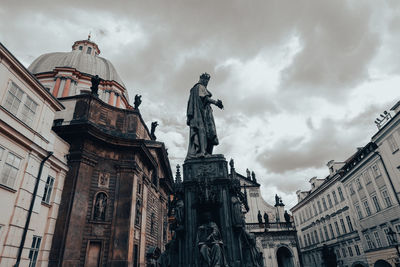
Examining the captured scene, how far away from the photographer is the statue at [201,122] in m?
8.86

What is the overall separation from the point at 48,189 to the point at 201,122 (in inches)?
583

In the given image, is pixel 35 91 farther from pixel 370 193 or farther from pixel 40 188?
pixel 370 193

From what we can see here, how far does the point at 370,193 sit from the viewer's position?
3148 cm

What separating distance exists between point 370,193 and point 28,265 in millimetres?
36737

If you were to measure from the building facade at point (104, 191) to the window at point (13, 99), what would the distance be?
5.66m

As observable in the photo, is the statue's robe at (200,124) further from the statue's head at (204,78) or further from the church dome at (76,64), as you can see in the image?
the church dome at (76,64)

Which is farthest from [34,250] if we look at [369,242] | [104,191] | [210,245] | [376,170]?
[369,242]

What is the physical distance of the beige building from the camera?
1388 centimetres

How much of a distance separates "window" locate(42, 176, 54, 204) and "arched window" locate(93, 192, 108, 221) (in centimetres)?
363

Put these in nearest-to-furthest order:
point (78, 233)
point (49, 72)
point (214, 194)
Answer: point (214, 194)
point (78, 233)
point (49, 72)

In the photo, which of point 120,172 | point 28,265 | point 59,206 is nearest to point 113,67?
point 120,172

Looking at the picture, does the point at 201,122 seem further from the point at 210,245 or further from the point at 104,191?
the point at 104,191

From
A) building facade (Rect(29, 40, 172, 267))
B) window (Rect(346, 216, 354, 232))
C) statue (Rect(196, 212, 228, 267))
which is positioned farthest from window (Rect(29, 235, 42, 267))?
window (Rect(346, 216, 354, 232))

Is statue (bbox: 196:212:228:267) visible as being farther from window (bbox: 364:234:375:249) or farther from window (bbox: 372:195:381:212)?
window (bbox: 364:234:375:249)
